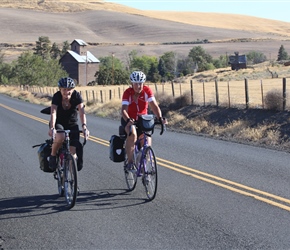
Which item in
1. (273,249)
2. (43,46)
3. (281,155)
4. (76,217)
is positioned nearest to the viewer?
(273,249)

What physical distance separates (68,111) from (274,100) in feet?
37.8

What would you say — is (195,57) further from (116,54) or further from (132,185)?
(132,185)

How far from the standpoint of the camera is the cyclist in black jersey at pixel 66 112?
24.8 feet

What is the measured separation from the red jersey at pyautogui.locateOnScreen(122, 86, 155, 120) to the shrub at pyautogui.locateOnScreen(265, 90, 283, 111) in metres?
10.4

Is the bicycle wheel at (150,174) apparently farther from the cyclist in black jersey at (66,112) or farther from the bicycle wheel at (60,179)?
the bicycle wheel at (60,179)

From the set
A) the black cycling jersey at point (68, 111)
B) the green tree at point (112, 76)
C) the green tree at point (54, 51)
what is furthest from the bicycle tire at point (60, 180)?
the green tree at point (54, 51)

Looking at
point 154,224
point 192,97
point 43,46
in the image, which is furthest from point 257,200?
point 43,46

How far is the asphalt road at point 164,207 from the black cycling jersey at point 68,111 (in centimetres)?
120

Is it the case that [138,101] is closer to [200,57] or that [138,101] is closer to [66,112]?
[66,112]

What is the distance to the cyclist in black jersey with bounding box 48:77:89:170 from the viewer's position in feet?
24.8

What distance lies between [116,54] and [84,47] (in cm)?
1506

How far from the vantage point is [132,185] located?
8.59 metres

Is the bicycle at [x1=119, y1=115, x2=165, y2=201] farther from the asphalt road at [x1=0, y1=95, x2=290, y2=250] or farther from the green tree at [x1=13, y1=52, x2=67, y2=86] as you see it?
the green tree at [x1=13, y1=52, x2=67, y2=86]

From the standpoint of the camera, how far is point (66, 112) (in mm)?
7820
